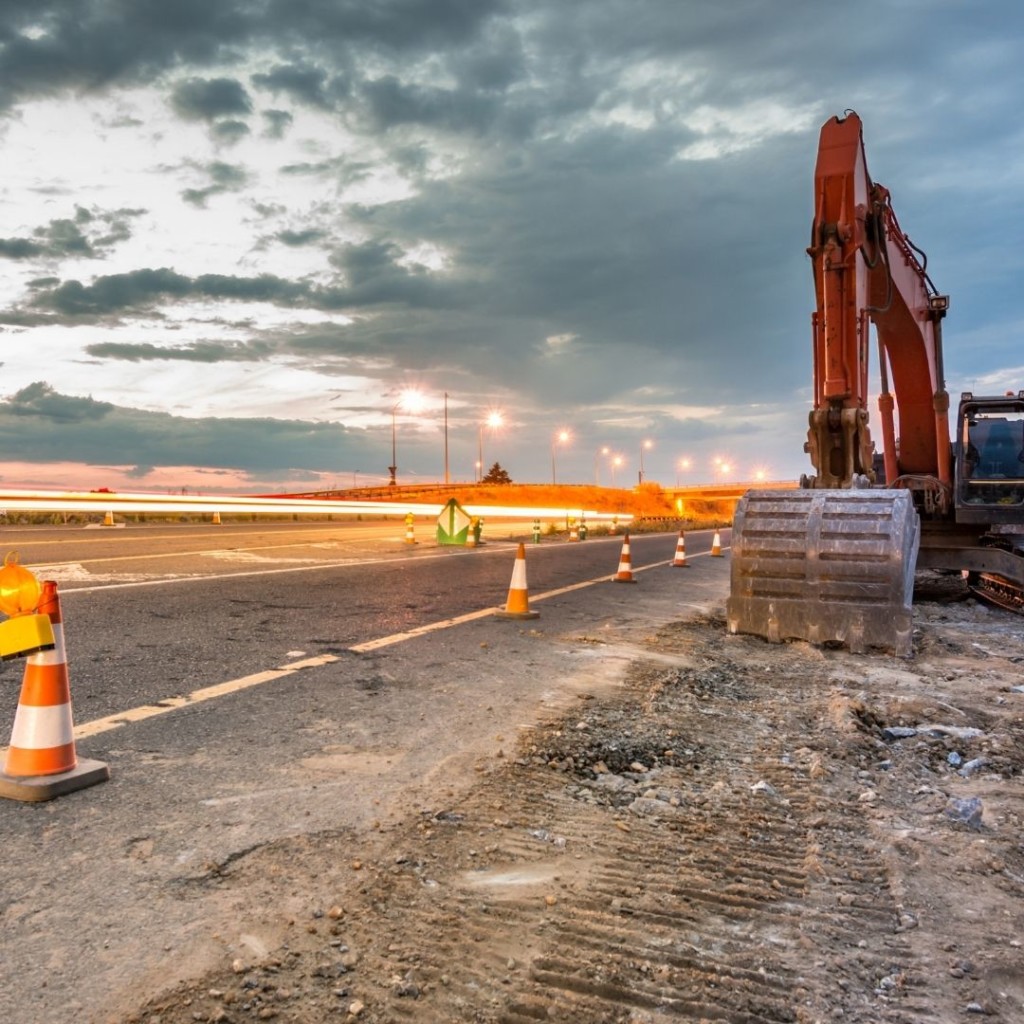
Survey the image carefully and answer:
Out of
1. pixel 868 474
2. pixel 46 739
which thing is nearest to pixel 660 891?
pixel 46 739

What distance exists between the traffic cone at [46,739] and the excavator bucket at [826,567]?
6.44 meters

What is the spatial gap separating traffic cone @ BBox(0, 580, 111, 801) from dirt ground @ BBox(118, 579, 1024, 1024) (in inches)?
47.5

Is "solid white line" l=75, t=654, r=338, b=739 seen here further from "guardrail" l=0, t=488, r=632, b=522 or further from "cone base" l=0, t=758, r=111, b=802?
"guardrail" l=0, t=488, r=632, b=522

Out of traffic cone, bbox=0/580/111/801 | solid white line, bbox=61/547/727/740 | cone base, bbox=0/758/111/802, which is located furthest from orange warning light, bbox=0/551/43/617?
solid white line, bbox=61/547/727/740

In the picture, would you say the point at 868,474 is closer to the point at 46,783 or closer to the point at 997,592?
the point at 997,592

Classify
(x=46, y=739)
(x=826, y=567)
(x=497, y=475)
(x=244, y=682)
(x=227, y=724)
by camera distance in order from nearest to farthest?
(x=46, y=739), (x=227, y=724), (x=244, y=682), (x=826, y=567), (x=497, y=475)

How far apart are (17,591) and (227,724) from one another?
1528 millimetres

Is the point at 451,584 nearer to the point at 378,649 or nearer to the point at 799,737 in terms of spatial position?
the point at 378,649

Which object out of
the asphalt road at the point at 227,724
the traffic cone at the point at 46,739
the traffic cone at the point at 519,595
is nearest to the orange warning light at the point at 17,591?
the traffic cone at the point at 46,739

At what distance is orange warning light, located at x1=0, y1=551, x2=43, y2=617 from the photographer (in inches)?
154

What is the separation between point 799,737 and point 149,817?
3631mm

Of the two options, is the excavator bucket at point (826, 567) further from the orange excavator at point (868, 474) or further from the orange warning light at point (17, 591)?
the orange warning light at point (17, 591)

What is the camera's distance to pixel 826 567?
8336 millimetres

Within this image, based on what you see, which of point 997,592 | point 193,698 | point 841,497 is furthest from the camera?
point 997,592
